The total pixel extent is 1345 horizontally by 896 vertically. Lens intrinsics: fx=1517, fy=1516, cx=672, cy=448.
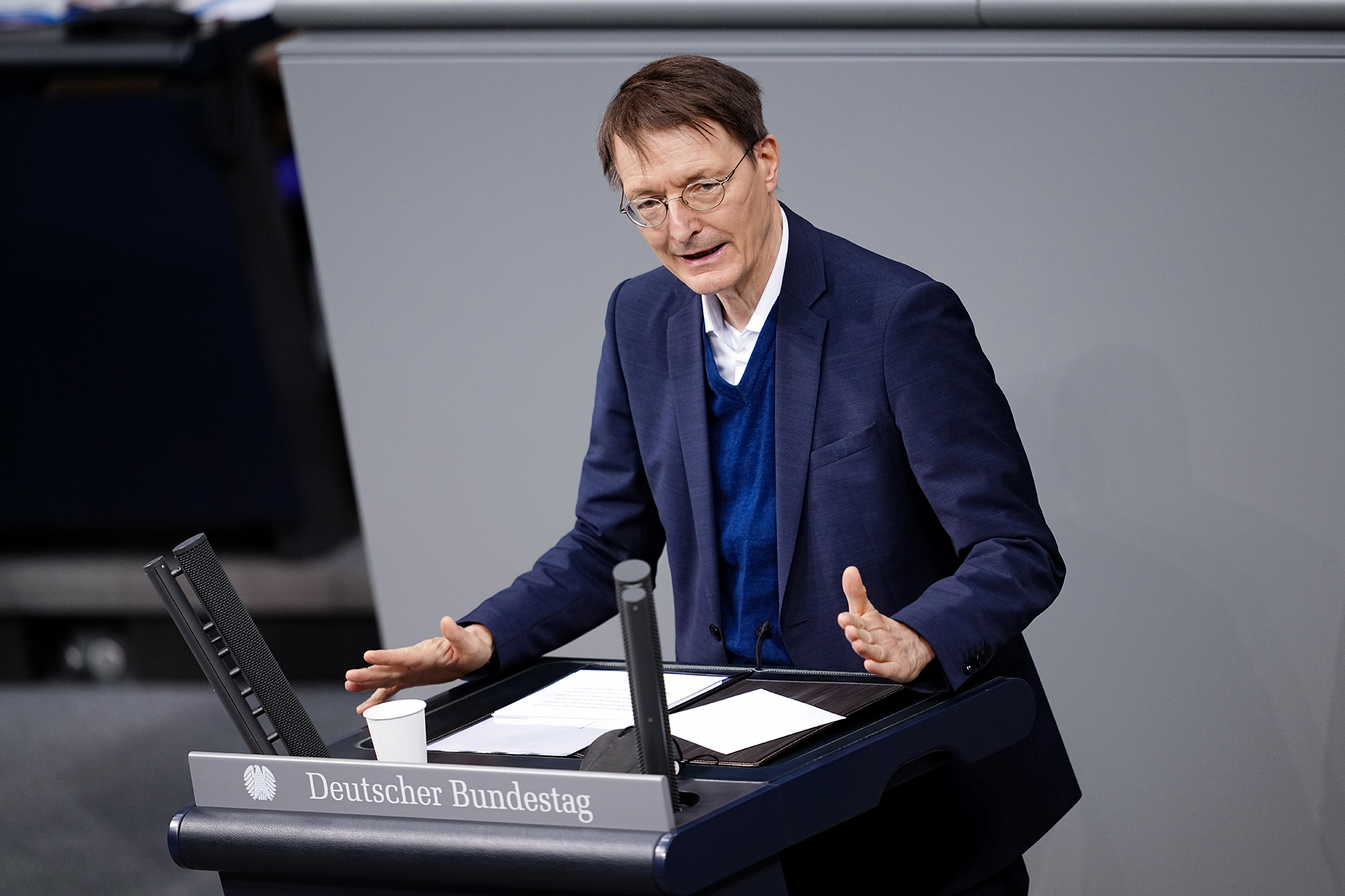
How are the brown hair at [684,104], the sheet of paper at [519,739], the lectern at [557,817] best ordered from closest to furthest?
1. the lectern at [557,817]
2. the sheet of paper at [519,739]
3. the brown hair at [684,104]

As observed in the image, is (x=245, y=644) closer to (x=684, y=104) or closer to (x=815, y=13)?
(x=684, y=104)

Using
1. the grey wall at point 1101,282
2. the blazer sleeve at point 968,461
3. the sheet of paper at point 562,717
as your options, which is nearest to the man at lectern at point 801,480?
the blazer sleeve at point 968,461

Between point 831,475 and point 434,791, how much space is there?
2.22ft

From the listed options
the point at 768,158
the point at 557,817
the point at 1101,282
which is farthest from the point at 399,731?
the point at 1101,282

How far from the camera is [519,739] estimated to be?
1.58 meters

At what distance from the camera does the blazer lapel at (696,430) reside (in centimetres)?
188

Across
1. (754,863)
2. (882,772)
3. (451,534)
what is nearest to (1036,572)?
(882,772)

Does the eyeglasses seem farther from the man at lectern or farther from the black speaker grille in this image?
the black speaker grille

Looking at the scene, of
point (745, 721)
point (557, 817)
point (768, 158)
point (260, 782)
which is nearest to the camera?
point (557, 817)

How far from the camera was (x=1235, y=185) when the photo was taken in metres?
2.31

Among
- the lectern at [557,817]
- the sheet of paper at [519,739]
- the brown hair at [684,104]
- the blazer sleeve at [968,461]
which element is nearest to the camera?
the lectern at [557,817]

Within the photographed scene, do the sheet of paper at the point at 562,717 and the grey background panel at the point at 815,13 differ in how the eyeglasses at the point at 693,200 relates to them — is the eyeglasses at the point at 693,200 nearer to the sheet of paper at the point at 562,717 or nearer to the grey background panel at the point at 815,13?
the sheet of paper at the point at 562,717

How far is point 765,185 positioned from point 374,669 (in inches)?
29.1

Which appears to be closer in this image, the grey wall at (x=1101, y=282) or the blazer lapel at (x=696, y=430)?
the blazer lapel at (x=696, y=430)
